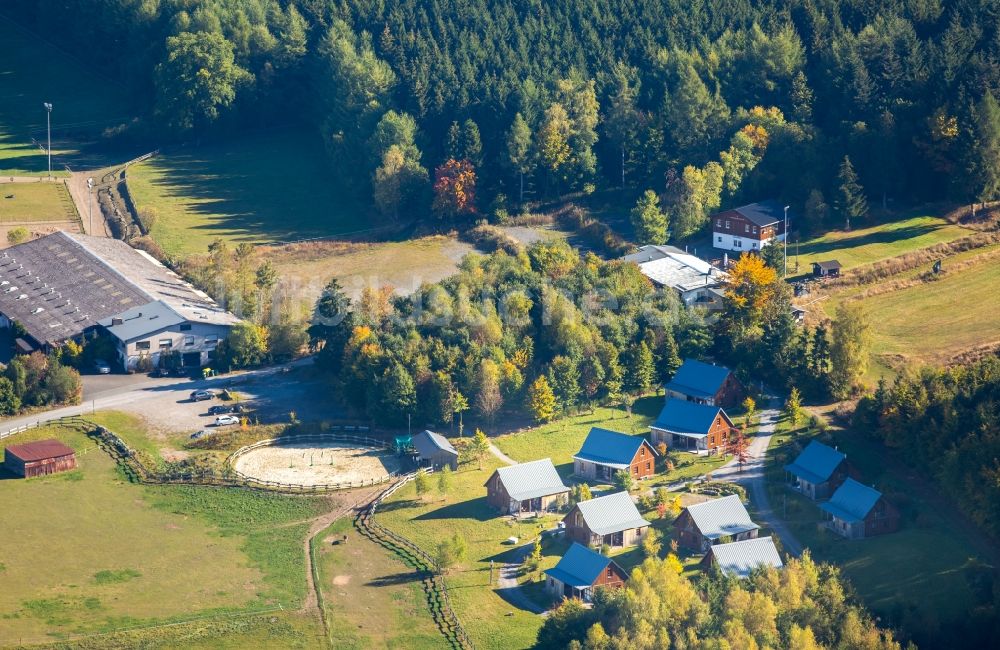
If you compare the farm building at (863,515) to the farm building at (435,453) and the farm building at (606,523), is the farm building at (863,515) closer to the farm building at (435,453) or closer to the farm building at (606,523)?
the farm building at (606,523)

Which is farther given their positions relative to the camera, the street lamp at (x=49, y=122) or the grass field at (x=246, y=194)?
the street lamp at (x=49, y=122)

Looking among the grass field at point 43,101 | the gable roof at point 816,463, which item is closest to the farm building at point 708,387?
the gable roof at point 816,463

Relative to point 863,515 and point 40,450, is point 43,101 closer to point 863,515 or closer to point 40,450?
point 40,450

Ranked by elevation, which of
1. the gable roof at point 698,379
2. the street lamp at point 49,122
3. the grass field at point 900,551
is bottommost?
the grass field at point 900,551

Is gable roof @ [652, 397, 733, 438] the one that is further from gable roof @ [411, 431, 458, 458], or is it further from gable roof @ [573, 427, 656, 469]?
gable roof @ [411, 431, 458, 458]

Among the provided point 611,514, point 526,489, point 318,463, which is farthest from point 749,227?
point 318,463

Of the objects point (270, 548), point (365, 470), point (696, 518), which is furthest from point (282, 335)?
point (696, 518)

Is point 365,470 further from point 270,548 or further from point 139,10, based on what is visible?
point 139,10

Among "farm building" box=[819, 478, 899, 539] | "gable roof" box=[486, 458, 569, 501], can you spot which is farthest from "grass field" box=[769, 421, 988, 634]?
"gable roof" box=[486, 458, 569, 501]
